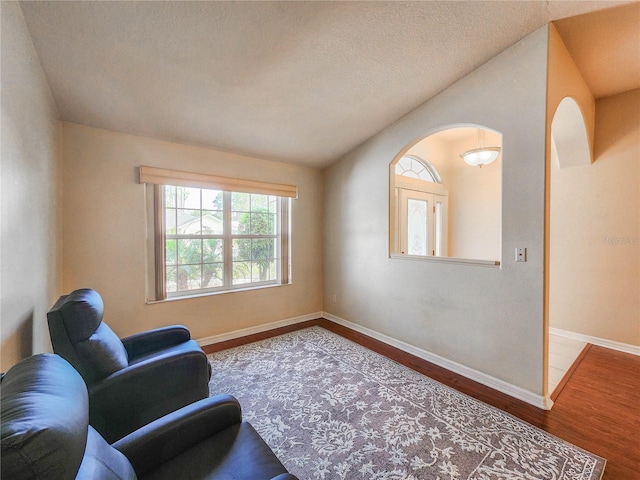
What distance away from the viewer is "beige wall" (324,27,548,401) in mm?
2109

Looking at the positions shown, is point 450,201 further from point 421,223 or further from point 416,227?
point 416,227

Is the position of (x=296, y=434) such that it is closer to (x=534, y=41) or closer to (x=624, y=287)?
(x=534, y=41)

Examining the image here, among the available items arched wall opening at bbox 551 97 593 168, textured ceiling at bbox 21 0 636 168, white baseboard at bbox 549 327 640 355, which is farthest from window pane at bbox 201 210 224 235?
white baseboard at bbox 549 327 640 355

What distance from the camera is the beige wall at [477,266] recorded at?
2109 millimetres

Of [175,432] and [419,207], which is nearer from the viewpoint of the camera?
[175,432]

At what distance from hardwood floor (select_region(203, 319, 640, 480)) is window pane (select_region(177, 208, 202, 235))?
1.36 m

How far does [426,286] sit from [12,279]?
307 centimetres

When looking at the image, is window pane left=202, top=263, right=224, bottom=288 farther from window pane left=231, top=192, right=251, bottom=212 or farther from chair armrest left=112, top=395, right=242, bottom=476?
chair armrest left=112, top=395, right=242, bottom=476

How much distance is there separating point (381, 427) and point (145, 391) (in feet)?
4.90

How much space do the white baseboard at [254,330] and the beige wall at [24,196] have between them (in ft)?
4.64

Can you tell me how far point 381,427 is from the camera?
1845mm

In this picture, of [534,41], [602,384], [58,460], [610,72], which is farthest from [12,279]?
[610,72]

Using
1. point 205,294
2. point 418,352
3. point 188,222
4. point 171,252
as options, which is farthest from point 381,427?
point 188,222

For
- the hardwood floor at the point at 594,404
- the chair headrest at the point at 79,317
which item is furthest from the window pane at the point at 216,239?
the chair headrest at the point at 79,317
